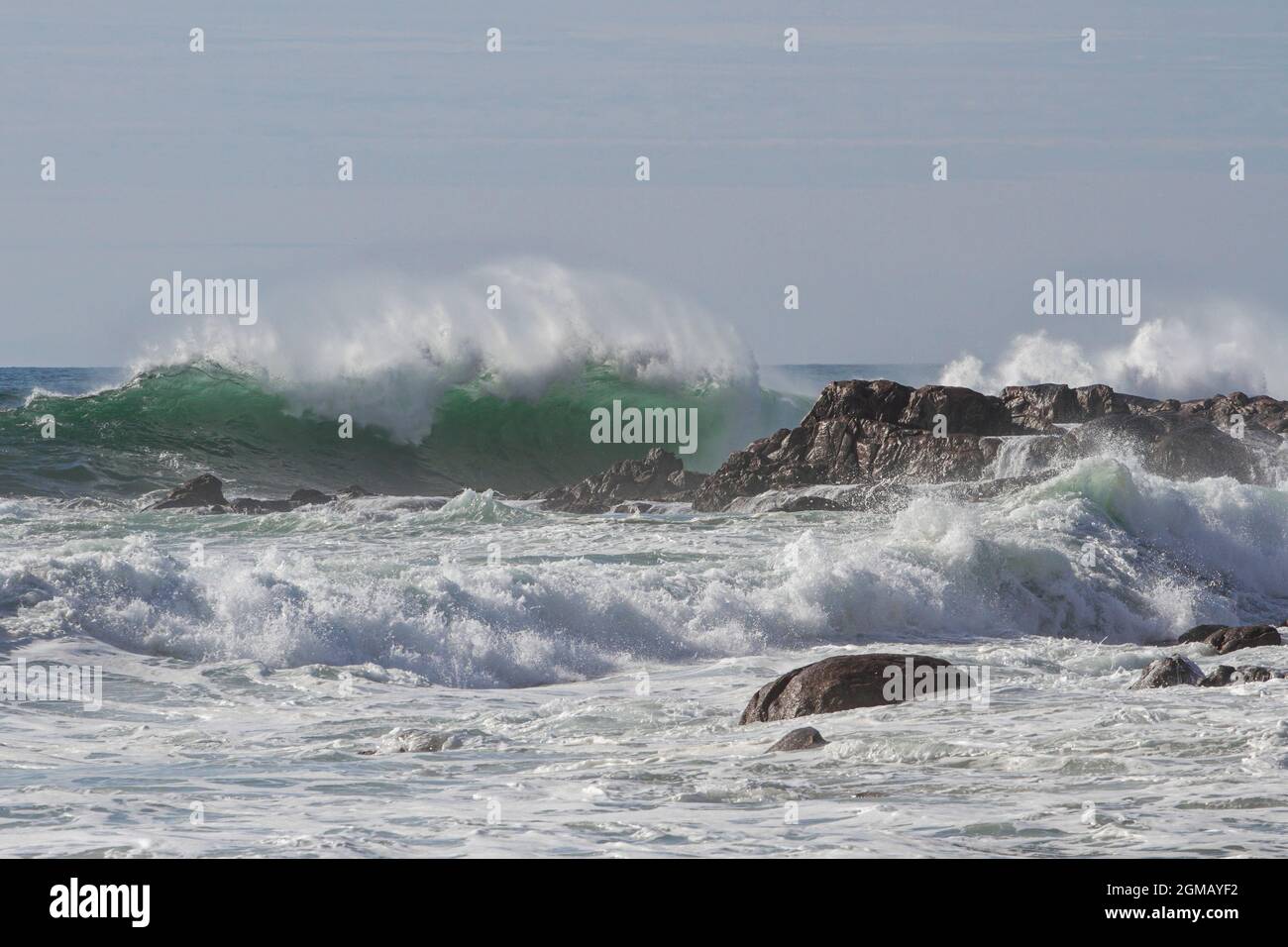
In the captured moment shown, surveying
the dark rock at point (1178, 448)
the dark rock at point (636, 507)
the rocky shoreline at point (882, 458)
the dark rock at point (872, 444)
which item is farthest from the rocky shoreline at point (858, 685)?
the dark rock at point (1178, 448)

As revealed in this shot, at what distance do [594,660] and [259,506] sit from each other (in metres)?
11.8

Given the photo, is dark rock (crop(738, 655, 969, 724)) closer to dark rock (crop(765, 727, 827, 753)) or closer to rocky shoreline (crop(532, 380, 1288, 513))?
dark rock (crop(765, 727, 827, 753))

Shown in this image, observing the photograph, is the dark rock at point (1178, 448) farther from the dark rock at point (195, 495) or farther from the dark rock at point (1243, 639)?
the dark rock at point (195, 495)

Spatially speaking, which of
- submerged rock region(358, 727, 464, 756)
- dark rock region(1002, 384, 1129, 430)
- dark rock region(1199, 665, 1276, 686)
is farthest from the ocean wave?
dark rock region(1002, 384, 1129, 430)

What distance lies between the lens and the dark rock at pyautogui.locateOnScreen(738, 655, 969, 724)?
38.6 feet

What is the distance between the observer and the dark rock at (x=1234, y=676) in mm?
12562

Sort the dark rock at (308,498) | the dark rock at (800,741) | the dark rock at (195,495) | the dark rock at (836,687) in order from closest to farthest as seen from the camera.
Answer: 1. the dark rock at (800,741)
2. the dark rock at (836,687)
3. the dark rock at (195,495)
4. the dark rock at (308,498)

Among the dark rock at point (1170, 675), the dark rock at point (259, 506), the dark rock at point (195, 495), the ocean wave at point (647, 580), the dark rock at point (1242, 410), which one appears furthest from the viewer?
the dark rock at point (1242, 410)

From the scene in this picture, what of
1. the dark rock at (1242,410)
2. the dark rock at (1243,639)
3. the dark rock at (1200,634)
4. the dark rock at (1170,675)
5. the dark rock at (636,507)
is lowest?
the dark rock at (1200,634)

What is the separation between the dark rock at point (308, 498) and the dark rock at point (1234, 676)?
1818 cm

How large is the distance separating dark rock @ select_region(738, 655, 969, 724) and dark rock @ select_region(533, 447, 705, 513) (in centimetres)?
1607

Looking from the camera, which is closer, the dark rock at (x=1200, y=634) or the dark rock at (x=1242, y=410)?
the dark rock at (x=1200, y=634)
